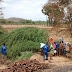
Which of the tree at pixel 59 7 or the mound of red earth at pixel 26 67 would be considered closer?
the mound of red earth at pixel 26 67

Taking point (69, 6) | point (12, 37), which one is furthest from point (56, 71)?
point (69, 6)

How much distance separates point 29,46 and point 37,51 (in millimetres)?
858

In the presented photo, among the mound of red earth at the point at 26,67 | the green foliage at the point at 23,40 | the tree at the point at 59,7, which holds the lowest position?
the mound of red earth at the point at 26,67

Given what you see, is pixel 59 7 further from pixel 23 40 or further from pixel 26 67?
pixel 26 67

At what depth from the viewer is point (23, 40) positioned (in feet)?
43.5

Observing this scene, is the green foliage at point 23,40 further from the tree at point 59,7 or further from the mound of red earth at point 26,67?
the mound of red earth at point 26,67

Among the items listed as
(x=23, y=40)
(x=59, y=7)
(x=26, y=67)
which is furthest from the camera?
(x=59, y=7)

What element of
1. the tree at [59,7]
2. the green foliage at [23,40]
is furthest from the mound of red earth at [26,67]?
the tree at [59,7]

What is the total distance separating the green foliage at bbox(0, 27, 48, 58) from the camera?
12.5m

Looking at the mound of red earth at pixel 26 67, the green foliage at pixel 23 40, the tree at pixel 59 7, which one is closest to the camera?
the mound of red earth at pixel 26 67

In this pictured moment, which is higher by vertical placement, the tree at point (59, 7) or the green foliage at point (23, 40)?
the tree at point (59, 7)

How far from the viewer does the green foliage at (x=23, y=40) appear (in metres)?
12.5

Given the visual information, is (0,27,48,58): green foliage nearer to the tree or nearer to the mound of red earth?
the tree

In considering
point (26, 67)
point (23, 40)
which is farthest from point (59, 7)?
point (26, 67)
